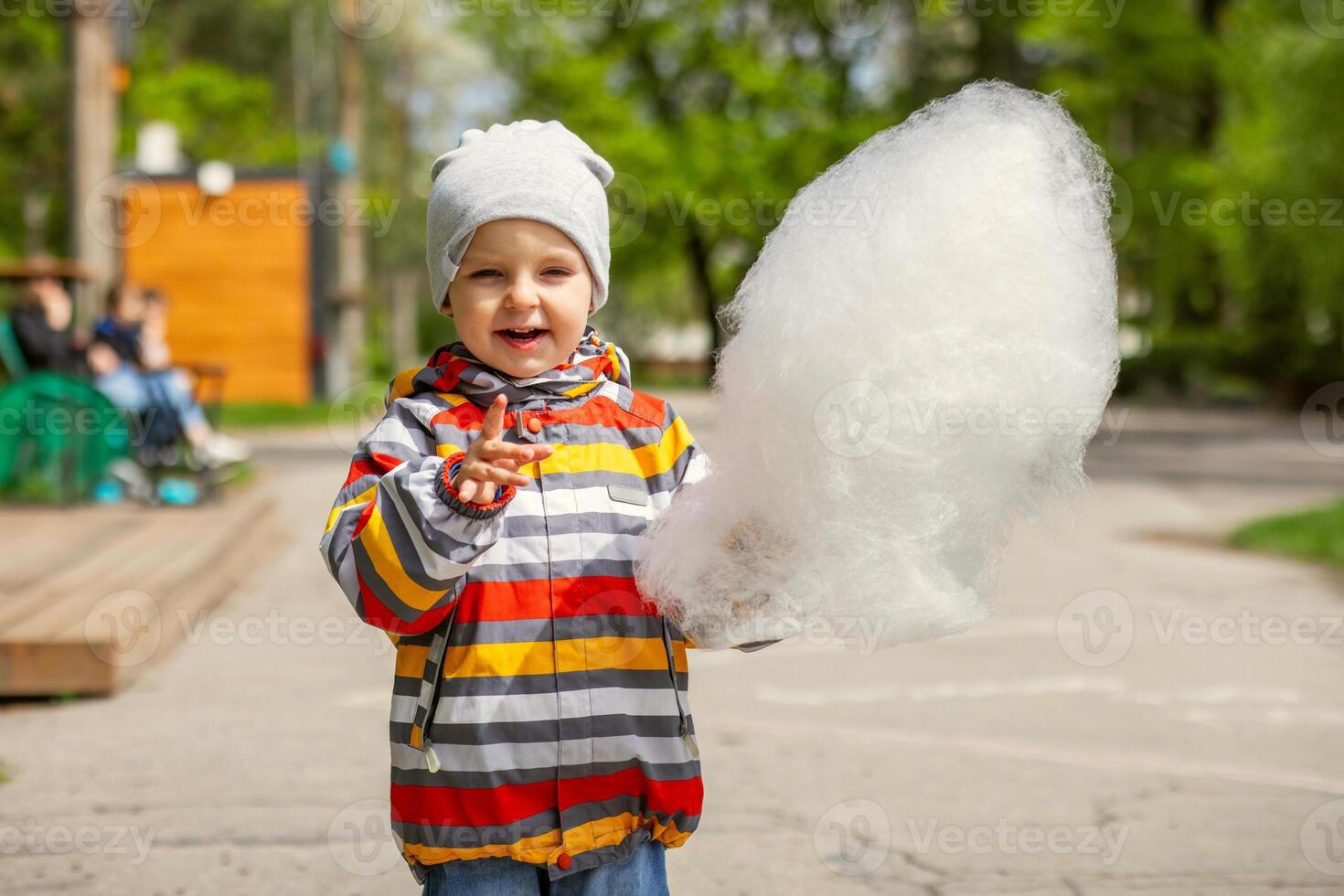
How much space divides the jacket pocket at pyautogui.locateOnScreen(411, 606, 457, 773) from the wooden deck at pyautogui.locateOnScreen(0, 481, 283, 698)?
3.31m

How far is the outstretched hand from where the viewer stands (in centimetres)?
182

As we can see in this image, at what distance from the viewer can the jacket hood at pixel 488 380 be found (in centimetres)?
208

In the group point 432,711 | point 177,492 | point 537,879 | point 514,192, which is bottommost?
point 177,492

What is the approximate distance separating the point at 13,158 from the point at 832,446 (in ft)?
110

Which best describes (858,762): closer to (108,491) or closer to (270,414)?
(108,491)

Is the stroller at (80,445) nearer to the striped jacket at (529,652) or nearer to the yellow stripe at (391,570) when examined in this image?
the striped jacket at (529,652)

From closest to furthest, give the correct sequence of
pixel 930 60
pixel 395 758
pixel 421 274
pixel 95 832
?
pixel 395 758
pixel 95 832
pixel 930 60
pixel 421 274

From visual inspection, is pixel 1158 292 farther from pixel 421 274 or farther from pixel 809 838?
pixel 421 274

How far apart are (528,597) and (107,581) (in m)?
4.50

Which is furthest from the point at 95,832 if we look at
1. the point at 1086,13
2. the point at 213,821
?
the point at 1086,13

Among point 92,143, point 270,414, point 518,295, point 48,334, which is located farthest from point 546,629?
point 270,414

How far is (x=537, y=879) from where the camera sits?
205cm

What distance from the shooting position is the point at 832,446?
74.6 inches

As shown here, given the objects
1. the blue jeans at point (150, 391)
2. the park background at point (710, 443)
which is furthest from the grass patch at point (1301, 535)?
the blue jeans at point (150, 391)
